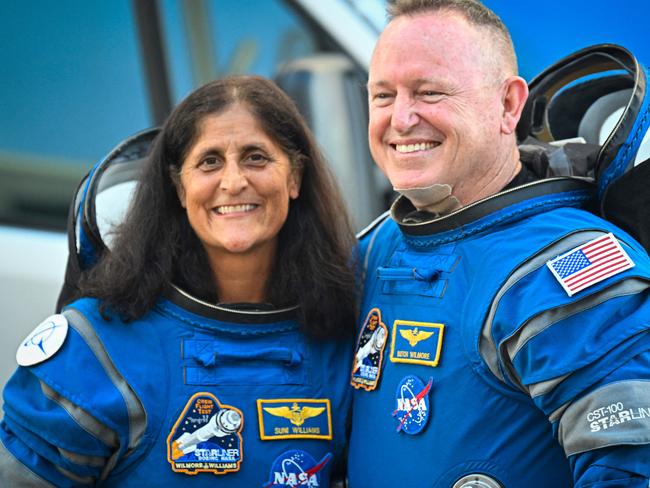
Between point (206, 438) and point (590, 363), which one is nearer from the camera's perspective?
point (590, 363)

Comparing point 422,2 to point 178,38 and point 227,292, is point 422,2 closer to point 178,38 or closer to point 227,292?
point 227,292

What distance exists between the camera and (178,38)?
5199mm

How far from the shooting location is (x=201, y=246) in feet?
9.62

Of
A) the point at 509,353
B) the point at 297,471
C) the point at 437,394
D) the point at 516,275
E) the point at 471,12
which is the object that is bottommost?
the point at 297,471

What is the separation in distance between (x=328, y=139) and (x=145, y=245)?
176 centimetres

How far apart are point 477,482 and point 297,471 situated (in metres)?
0.49

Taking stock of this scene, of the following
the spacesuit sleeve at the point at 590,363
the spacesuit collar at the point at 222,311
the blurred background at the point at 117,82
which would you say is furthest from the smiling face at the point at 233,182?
the blurred background at the point at 117,82

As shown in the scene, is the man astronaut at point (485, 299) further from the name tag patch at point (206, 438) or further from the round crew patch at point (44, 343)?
the round crew patch at point (44, 343)

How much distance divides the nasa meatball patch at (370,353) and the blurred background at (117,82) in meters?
1.76

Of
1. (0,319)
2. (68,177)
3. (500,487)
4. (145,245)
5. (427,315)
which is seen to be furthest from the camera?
(68,177)

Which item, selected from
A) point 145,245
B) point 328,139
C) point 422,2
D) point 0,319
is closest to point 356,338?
point 145,245

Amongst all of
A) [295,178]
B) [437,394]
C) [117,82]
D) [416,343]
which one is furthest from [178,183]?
[117,82]

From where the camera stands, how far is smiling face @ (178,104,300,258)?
9.18 ft

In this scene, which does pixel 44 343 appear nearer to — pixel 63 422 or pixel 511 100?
pixel 63 422
